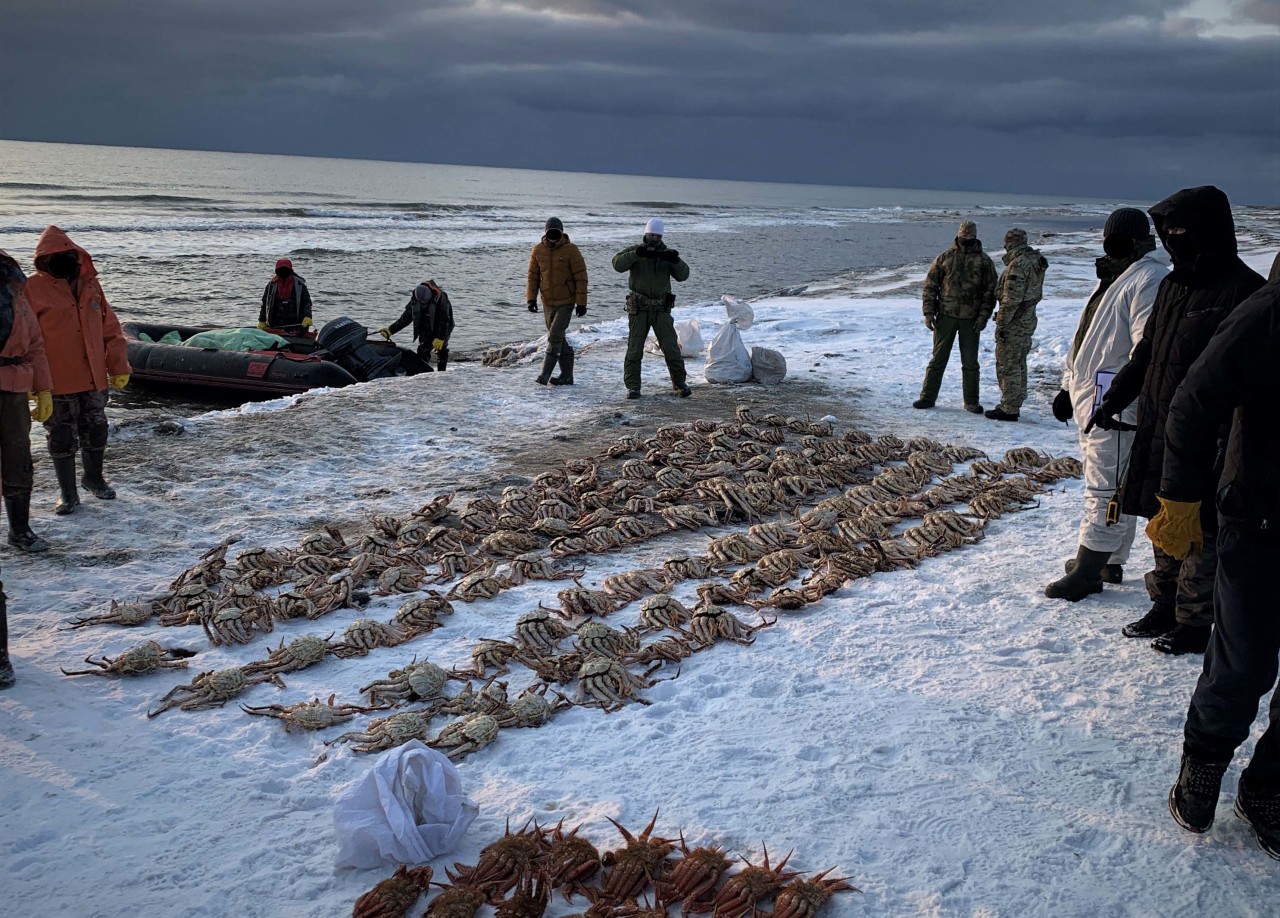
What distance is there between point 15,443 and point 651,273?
6.84 m

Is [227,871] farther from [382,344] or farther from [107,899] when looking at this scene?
[382,344]

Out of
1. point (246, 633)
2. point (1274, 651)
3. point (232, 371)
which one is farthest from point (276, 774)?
point (232, 371)

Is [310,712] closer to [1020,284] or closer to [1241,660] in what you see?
[1241,660]

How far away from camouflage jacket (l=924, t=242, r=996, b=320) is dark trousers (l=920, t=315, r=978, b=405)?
12cm

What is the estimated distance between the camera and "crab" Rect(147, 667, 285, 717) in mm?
4270

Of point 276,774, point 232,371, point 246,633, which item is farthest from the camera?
point 232,371

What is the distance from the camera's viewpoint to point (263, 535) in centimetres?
669

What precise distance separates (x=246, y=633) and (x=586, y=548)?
232 cm

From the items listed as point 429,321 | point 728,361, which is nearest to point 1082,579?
point 728,361

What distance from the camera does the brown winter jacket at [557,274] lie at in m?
11.3

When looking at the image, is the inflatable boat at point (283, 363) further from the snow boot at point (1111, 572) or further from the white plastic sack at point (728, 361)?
the snow boot at point (1111, 572)

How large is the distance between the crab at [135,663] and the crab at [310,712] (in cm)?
65

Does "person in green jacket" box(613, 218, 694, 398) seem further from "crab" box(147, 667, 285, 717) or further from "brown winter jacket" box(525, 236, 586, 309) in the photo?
"crab" box(147, 667, 285, 717)

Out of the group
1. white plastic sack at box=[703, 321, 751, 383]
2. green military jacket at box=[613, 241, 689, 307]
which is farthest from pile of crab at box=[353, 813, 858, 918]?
white plastic sack at box=[703, 321, 751, 383]
